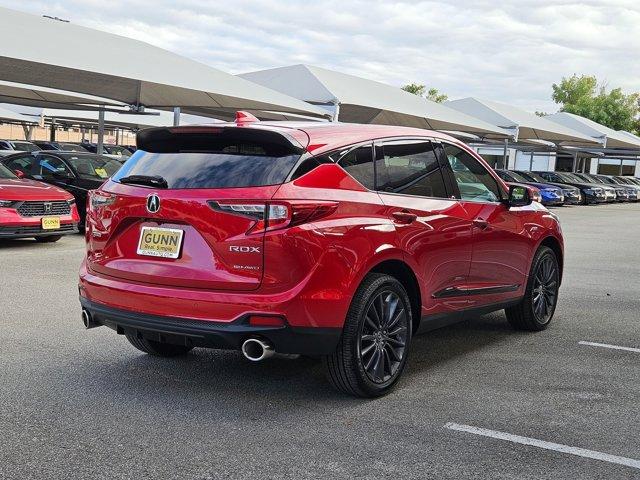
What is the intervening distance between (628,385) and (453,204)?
1602mm

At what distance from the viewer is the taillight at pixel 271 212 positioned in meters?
4.20

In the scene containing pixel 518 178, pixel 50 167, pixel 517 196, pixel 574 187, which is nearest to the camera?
pixel 517 196

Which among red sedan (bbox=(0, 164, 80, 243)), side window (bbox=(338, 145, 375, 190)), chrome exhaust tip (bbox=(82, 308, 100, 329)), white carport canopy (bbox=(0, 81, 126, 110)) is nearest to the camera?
side window (bbox=(338, 145, 375, 190))

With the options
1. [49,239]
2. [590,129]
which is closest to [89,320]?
[49,239]

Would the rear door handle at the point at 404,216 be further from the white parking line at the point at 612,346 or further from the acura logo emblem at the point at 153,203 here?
the white parking line at the point at 612,346

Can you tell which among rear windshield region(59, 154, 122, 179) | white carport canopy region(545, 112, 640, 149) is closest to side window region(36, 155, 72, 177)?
rear windshield region(59, 154, 122, 179)

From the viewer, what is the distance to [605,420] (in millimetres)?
4418

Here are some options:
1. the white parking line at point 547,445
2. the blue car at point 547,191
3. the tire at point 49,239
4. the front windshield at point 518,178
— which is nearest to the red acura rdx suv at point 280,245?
the white parking line at point 547,445

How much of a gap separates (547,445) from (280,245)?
1.66 m

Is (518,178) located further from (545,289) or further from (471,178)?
(471,178)

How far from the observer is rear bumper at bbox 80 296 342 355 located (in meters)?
4.22

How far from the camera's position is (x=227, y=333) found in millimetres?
4215

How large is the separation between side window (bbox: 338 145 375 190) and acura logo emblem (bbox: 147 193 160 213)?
105 cm

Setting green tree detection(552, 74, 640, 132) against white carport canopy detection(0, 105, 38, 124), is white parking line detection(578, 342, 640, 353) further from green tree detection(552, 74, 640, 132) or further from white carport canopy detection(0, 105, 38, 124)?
green tree detection(552, 74, 640, 132)
